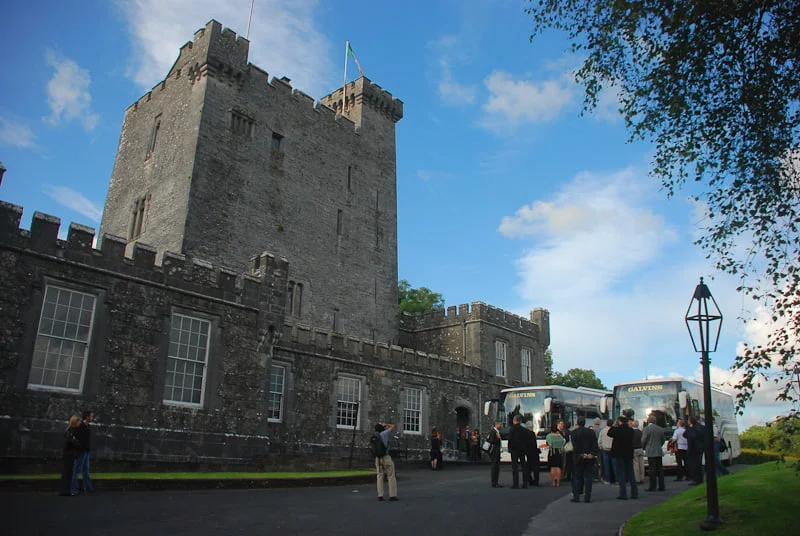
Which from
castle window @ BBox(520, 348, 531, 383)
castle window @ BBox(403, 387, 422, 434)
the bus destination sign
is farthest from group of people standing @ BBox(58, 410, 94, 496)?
castle window @ BBox(520, 348, 531, 383)

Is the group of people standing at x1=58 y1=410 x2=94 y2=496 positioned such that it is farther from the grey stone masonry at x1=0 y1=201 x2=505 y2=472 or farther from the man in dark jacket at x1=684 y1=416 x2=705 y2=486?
the man in dark jacket at x1=684 y1=416 x2=705 y2=486

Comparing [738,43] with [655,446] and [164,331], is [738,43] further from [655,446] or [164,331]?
[164,331]

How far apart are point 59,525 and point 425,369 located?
821 inches

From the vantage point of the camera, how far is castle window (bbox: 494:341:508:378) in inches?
1417

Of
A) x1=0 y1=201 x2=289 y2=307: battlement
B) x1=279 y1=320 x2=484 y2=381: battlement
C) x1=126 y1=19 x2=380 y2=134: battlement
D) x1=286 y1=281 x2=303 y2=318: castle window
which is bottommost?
x1=279 y1=320 x2=484 y2=381: battlement

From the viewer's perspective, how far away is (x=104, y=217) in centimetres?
3198

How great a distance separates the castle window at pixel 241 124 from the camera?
95.8 ft

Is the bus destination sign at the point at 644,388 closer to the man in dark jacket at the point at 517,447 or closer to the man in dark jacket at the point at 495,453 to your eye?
the man in dark jacket at the point at 495,453

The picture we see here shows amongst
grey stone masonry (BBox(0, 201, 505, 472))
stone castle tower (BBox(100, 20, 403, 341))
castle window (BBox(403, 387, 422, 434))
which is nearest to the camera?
grey stone masonry (BBox(0, 201, 505, 472))

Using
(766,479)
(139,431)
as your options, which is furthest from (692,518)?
(139,431)

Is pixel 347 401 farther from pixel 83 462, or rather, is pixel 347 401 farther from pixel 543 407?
pixel 83 462

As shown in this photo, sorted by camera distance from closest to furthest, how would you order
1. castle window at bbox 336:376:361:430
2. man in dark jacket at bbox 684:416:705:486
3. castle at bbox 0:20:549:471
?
castle at bbox 0:20:549:471
man in dark jacket at bbox 684:416:705:486
castle window at bbox 336:376:361:430

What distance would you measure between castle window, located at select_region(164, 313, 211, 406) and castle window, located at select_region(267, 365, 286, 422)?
4.46 meters

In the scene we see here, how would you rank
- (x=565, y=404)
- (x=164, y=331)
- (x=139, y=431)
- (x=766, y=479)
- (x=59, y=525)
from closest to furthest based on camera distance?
(x=59, y=525) → (x=766, y=479) → (x=139, y=431) → (x=164, y=331) → (x=565, y=404)
